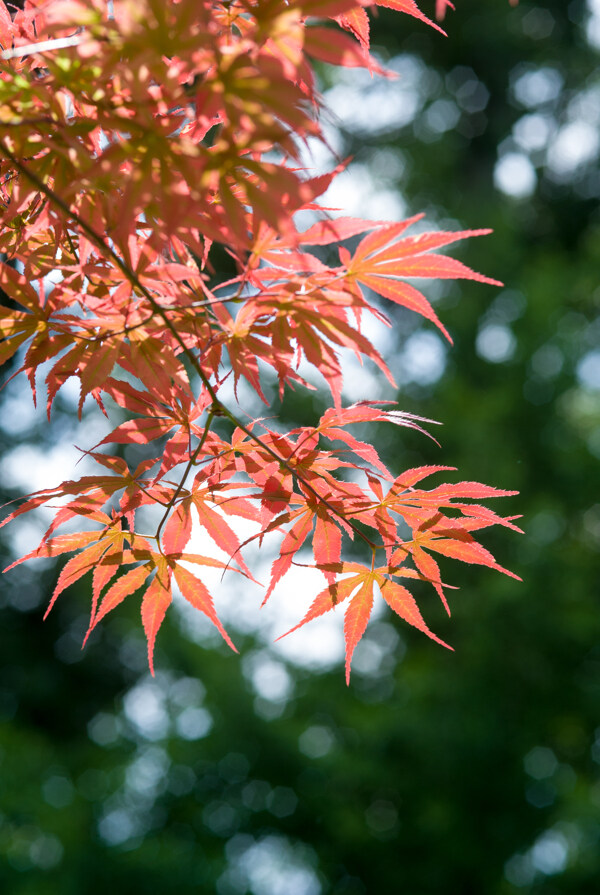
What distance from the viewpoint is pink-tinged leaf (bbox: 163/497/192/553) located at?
72 cm

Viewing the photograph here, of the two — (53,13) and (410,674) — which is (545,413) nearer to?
(410,674)

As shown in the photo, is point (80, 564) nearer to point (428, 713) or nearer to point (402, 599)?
point (402, 599)

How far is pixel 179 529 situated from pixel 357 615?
0.18 meters

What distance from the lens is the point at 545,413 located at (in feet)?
14.5

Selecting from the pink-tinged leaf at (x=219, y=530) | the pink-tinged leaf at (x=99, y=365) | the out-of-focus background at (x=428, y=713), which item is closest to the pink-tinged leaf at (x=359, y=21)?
the pink-tinged leaf at (x=99, y=365)

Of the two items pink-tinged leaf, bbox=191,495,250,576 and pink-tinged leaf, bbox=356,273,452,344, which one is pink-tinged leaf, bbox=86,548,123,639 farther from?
pink-tinged leaf, bbox=356,273,452,344

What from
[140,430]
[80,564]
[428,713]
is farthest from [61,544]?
[428,713]

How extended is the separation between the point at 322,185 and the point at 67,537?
0.41 m

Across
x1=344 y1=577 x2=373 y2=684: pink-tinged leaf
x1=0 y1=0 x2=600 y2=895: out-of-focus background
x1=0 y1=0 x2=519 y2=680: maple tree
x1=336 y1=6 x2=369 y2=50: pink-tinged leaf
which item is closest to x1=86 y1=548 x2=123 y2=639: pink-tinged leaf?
x1=0 y1=0 x2=519 y2=680: maple tree

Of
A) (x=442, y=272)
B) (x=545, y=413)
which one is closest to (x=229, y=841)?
(x=545, y=413)

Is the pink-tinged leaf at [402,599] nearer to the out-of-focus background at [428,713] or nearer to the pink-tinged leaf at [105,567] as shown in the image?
the pink-tinged leaf at [105,567]

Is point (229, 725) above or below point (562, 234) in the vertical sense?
below

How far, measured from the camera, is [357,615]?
2.41 feet

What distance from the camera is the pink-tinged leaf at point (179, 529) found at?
0.72 m
